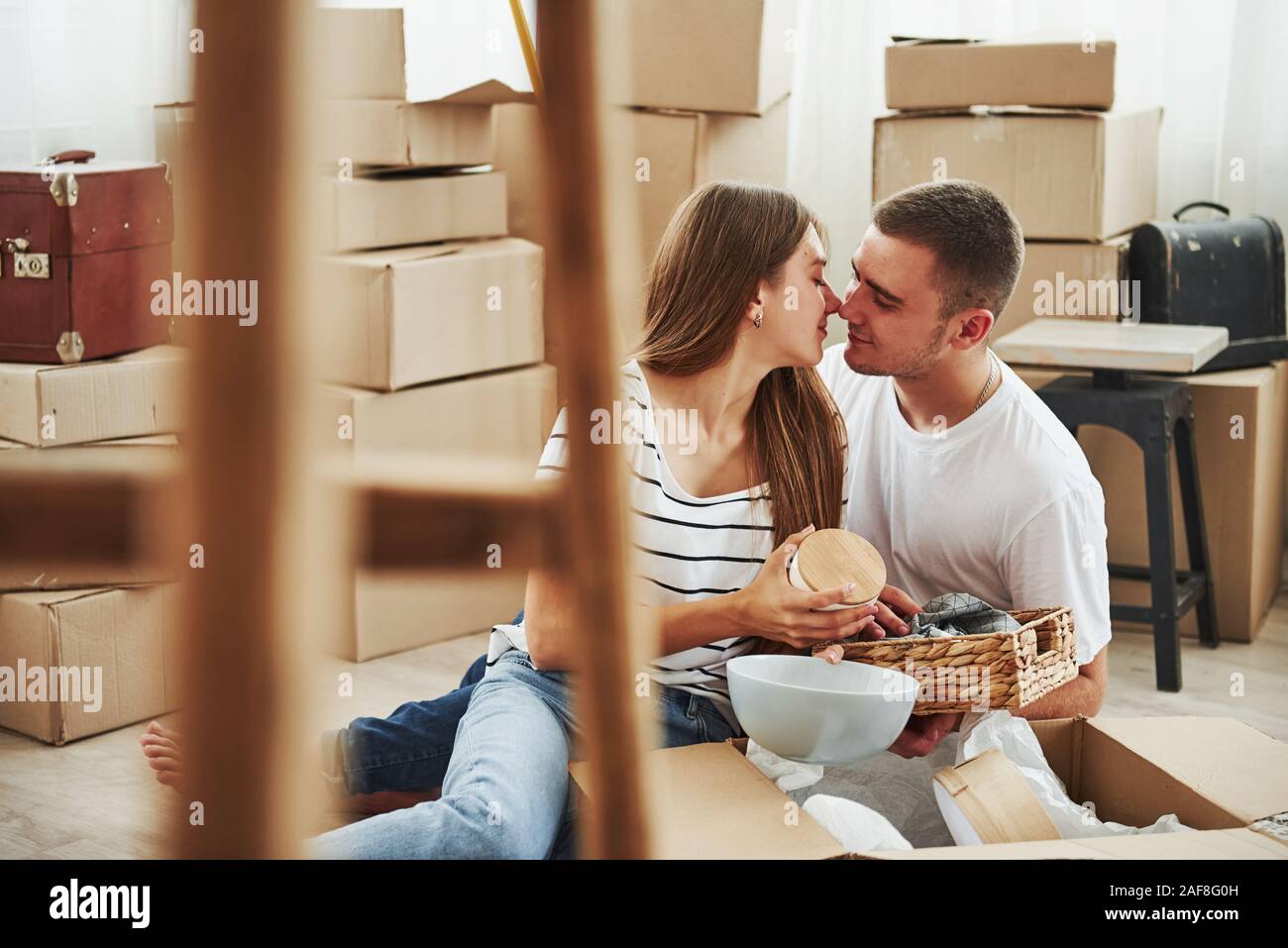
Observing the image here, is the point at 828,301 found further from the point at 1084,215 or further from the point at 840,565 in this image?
the point at 1084,215

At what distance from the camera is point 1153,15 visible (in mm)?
2844

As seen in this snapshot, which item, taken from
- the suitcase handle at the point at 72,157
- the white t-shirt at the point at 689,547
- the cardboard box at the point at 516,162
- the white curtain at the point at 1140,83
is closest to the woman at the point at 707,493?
the white t-shirt at the point at 689,547

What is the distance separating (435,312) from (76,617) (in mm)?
783

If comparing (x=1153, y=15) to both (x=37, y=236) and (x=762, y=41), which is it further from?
(x=37, y=236)

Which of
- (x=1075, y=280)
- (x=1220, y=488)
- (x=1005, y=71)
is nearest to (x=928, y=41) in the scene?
(x=1005, y=71)

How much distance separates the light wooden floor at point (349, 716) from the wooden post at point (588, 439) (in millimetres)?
1024

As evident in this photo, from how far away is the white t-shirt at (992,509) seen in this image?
53.2 inches

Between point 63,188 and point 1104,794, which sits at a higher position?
point 63,188

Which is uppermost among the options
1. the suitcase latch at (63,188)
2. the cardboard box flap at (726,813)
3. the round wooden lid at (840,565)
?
the suitcase latch at (63,188)

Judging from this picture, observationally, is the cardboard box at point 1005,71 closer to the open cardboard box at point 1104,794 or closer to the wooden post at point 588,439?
the open cardboard box at point 1104,794

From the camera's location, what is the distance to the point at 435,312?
2354mm

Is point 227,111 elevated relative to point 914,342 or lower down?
elevated
